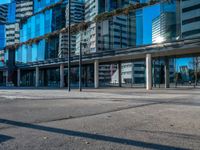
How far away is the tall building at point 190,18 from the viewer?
53.3m

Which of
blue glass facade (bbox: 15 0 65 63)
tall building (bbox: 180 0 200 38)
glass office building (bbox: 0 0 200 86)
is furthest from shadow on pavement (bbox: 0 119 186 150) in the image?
blue glass facade (bbox: 15 0 65 63)

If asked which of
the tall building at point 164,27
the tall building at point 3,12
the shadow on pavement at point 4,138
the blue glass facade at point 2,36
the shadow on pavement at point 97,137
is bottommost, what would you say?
the shadow on pavement at point 97,137

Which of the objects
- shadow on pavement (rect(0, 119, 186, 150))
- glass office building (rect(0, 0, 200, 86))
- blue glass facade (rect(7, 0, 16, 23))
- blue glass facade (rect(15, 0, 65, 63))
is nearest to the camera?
shadow on pavement (rect(0, 119, 186, 150))

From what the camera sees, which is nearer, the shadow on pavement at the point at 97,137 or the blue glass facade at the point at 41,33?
the shadow on pavement at the point at 97,137

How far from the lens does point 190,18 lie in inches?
2267

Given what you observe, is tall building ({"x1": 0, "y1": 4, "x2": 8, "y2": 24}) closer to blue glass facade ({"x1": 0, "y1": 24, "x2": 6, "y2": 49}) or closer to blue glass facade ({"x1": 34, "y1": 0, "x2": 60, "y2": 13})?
blue glass facade ({"x1": 0, "y1": 24, "x2": 6, "y2": 49})

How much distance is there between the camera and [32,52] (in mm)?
80375

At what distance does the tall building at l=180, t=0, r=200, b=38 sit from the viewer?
53275 mm

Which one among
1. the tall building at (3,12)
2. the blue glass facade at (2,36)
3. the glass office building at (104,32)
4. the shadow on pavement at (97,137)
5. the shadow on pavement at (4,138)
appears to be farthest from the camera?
the tall building at (3,12)

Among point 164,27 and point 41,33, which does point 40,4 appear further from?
point 164,27

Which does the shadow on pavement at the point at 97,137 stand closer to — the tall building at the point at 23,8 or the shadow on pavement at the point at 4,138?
the shadow on pavement at the point at 4,138

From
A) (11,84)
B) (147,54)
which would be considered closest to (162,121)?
(147,54)

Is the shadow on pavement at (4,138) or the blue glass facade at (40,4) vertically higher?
the blue glass facade at (40,4)

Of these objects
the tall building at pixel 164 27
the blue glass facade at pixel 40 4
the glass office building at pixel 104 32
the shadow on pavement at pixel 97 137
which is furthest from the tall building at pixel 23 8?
the shadow on pavement at pixel 97 137
